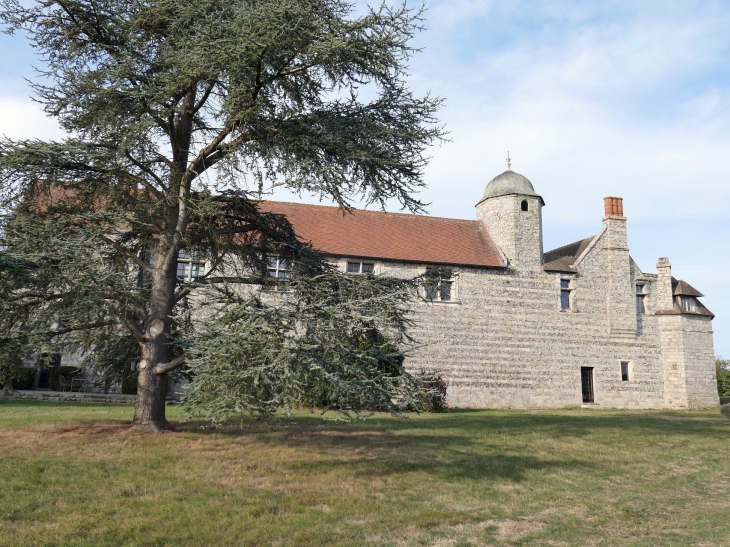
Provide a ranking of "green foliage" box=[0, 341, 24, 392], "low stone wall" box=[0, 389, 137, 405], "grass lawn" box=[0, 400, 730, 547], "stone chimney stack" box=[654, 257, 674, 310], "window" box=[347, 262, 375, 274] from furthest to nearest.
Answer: "stone chimney stack" box=[654, 257, 674, 310]
"window" box=[347, 262, 375, 274]
"low stone wall" box=[0, 389, 137, 405]
"green foliage" box=[0, 341, 24, 392]
"grass lawn" box=[0, 400, 730, 547]

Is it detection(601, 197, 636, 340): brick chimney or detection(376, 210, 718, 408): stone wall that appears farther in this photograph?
detection(601, 197, 636, 340): brick chimney

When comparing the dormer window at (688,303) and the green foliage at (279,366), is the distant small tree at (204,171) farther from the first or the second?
the dormer window at (688,303)

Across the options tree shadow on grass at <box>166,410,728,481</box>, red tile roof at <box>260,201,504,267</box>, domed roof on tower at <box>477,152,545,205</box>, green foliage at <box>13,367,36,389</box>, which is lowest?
tree shadow on grass at <box>166,410,728,481</box>

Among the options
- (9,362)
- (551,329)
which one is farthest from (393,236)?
(9,362)

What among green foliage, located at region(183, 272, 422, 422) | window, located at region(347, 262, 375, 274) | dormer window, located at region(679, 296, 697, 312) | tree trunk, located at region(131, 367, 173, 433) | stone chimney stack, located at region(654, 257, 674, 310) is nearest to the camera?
green foliage, located at region(183, 272, 422, 422)

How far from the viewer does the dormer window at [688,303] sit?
24398 millimetres

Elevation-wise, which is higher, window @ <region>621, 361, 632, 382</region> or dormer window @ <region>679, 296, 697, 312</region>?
dormer window @ <region>679, 296, 697, 312</region>

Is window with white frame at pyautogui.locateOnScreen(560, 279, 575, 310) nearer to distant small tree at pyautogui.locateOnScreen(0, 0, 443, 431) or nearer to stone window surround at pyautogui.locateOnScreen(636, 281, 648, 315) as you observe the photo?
stone window surround at pyautogui.locateOnScreen(636, 281, 648, 315)

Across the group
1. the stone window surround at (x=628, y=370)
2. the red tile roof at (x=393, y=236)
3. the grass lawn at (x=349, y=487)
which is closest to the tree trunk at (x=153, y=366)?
the grass lawn at (x=349, y=487)

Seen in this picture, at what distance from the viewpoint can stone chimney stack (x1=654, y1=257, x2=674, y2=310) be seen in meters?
24.3

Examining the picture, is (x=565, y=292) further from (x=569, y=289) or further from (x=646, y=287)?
(x=646, y=287)

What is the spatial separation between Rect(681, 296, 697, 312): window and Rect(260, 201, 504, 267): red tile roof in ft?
31.4

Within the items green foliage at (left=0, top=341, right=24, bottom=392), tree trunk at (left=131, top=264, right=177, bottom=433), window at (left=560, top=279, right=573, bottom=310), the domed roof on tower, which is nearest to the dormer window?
window at (left=560, top=279, right=573, bottom=310)

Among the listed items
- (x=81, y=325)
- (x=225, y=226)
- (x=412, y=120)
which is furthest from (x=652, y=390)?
(x=81, y=325)
